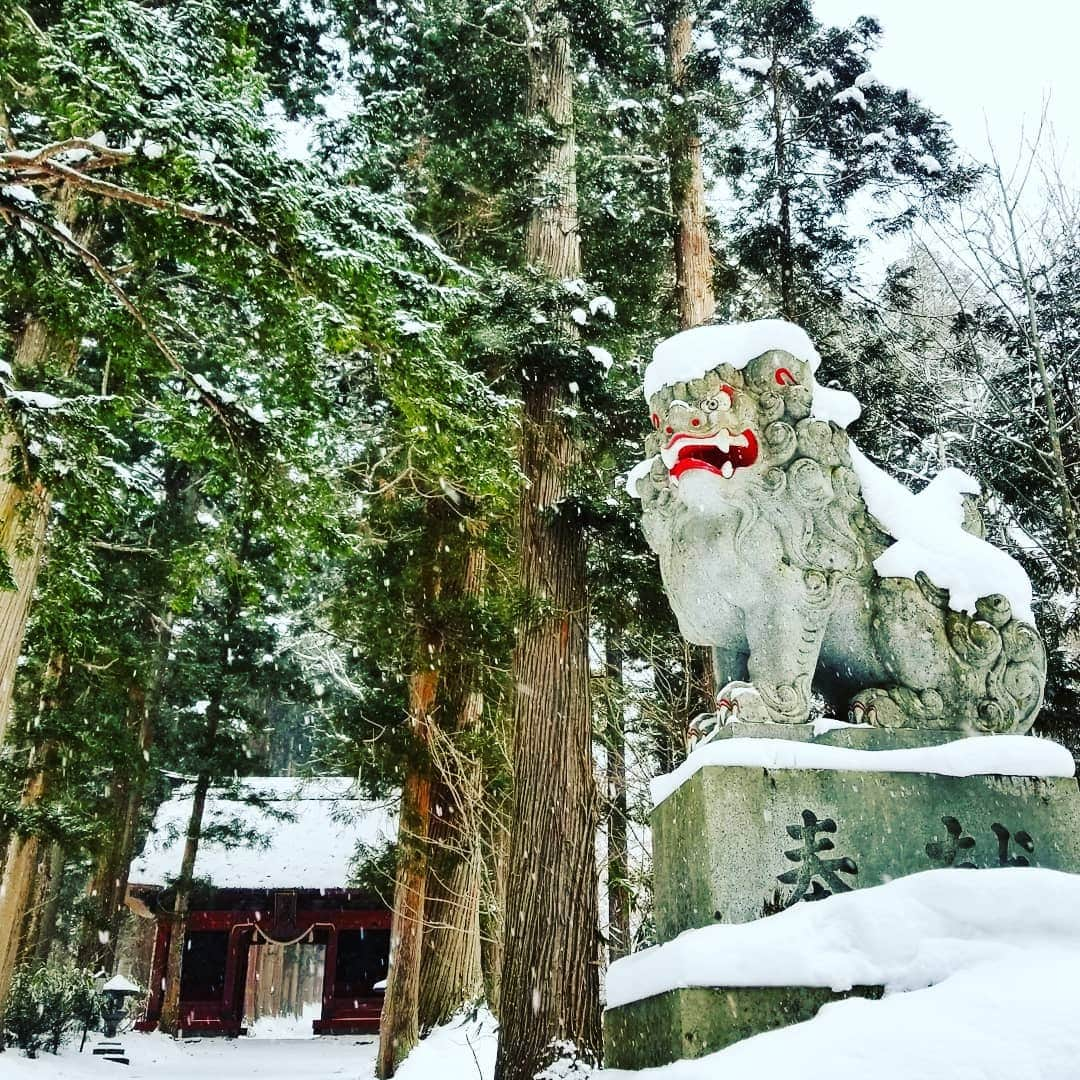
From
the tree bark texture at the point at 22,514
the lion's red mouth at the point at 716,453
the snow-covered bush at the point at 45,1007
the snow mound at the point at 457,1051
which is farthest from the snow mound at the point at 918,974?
the snow-covered bush at the point at 45,1007

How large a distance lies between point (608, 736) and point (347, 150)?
6802 millimetres

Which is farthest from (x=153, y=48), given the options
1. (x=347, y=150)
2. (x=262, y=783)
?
(x=262, y=783)

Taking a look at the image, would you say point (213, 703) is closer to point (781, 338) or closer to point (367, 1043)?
point (367, 1043)

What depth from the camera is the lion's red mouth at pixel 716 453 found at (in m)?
3.30

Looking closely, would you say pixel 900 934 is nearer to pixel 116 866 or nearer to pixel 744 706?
pixel 744 706

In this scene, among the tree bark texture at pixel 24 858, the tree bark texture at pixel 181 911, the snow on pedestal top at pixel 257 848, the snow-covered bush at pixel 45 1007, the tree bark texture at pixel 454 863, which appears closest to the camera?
the tree bark texture at pixel 454 863

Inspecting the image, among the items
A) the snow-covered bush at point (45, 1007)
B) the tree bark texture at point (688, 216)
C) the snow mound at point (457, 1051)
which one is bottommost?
the snow-covered bush at point (45, 1007)

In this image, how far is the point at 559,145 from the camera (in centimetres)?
844

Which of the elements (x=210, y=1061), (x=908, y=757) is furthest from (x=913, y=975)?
(x=210, y=1061)

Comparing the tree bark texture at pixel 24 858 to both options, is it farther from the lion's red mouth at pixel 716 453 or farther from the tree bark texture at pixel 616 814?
the lion's red mouth at pixel 716 453

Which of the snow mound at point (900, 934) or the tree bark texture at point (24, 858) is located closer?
the snow mound at point (900, 934)

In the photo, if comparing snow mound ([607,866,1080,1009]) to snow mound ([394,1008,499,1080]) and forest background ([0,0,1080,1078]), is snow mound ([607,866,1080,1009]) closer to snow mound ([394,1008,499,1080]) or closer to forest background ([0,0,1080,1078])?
forest background ([0,0,1080,1078])

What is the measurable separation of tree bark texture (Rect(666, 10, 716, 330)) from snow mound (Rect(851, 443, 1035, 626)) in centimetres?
539

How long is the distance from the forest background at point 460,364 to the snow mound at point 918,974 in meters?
3.58
